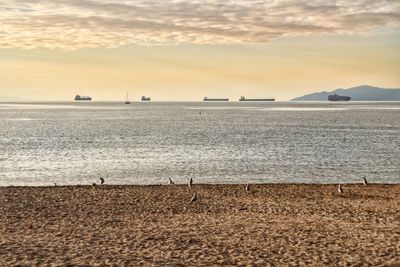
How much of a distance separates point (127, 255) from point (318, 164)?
43136mm

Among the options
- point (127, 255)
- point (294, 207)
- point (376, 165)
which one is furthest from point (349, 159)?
point (127, 255)

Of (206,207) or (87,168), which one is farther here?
(87,168)

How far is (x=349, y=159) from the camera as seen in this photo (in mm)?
62906

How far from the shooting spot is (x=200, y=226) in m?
23.6

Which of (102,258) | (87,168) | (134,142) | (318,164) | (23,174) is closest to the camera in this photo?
(102,258)

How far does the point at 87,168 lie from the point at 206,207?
28.4m

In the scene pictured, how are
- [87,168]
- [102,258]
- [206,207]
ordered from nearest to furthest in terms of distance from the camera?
1. [102,258]
2. [206,207]
3. [87,168]

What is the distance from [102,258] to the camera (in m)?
17.7

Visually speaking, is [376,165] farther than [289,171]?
Yes

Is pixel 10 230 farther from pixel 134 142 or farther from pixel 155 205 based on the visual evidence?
pixel 134 142

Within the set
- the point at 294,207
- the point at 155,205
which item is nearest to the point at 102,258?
the point at 155,205

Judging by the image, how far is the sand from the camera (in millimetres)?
17969

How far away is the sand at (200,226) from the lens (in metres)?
18.0

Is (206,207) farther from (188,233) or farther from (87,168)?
(87,168)
